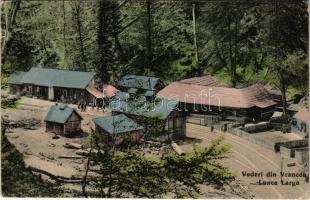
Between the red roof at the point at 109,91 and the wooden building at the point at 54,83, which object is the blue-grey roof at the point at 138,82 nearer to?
the red roof at the point at 109,91

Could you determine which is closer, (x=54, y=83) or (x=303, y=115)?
(x=303, y=115)

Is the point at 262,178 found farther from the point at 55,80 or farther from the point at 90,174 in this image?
the point at 55,80

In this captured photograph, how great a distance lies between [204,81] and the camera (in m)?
5.75

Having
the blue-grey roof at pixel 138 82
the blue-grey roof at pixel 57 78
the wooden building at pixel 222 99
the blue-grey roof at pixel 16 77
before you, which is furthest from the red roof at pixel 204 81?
the blue-grey roof at pixel 16 77

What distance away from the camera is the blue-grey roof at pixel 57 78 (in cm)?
570

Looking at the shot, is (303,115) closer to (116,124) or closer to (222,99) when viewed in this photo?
(222,99)

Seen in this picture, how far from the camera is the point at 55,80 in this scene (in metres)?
5.73

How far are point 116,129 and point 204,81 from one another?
3.03 feet

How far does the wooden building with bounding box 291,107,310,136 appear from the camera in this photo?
18.4 feet

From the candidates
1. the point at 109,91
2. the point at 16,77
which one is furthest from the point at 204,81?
the point at 16,77

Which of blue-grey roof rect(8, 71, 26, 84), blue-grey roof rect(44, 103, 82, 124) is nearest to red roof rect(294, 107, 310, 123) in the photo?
blue-grey roof rect(44, 103, 82, 124)

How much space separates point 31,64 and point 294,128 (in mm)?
2476

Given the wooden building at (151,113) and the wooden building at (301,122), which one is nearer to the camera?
the wooden building at (301,122)

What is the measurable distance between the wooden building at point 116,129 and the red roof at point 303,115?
A: 1.43 meters
